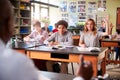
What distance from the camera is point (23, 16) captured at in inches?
318

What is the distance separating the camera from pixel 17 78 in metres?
0.68

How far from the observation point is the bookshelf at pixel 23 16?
24.7 feet

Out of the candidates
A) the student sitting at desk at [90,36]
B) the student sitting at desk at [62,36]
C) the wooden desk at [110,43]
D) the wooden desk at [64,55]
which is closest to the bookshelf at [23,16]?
the wooden desk at [110,43]

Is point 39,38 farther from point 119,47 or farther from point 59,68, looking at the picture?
point 119,47

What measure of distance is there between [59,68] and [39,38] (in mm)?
1174

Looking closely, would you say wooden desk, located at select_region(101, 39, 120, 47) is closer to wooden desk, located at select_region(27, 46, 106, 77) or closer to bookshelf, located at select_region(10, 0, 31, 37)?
wooden desk, located at select_region(27, 46, 106, 77)

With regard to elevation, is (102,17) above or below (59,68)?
above

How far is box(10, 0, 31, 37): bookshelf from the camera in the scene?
7516mm

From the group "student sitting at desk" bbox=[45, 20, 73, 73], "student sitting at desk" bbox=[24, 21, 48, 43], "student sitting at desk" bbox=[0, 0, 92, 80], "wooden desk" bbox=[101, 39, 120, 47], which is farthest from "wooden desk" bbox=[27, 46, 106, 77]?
"student sitting at desk" bbox=[0, 0, 92, 80]

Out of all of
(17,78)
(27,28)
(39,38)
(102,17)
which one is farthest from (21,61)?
(102,17)

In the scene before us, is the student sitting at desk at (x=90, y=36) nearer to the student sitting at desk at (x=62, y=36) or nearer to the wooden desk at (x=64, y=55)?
the student sitting at desk at (x=62, y=36)

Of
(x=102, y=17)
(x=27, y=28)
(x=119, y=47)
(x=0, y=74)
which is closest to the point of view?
(x=0, y=74)

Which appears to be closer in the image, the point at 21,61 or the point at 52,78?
the point at 21,61

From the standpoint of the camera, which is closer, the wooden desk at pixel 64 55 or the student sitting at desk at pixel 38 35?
the wooden desk at pixel 64 55
